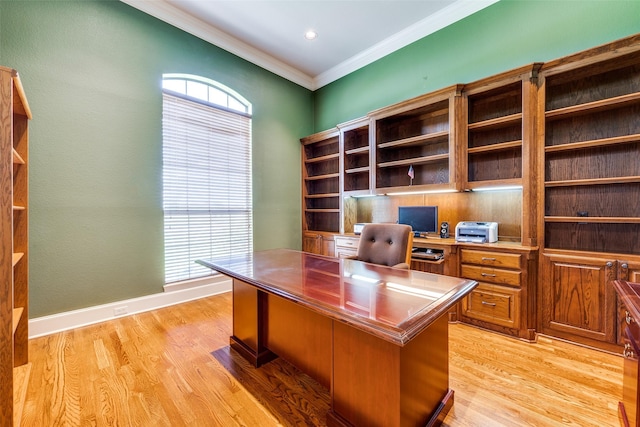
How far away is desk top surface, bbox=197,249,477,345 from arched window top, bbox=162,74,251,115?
2.54 meters

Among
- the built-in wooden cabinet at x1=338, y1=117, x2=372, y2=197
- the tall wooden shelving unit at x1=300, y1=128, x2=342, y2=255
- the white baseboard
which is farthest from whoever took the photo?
the tall wooden shelving unit at x1=300, y1=128, x2=342, y2=255

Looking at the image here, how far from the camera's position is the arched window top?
3301 mm

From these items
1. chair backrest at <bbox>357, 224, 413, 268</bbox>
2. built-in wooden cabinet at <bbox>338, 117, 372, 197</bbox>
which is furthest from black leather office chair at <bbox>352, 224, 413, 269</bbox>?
built-in wooden cabinet at <bbox>338, 117, 372, 197</bbox>

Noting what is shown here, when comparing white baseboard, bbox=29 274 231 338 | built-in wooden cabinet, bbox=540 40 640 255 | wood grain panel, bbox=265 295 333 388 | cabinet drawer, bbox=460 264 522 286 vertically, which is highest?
built-in wooden cabinet, bbox=540 40 640 255

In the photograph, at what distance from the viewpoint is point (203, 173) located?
3537 mm

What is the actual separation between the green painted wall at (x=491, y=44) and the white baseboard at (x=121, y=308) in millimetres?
3403

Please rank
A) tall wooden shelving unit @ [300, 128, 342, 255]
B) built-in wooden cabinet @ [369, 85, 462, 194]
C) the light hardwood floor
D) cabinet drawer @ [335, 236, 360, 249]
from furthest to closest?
tall wooden shelving unit @ [300, 128, 342, 255]
cabinet drawer @ [335, 236, 360, 249]
built-in wooden cabinet @ [369, 85, 462, 194]
the light hardwood floor

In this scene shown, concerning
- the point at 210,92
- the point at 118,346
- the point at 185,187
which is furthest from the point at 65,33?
the point at 118,346

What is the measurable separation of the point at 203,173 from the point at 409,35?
335 cm

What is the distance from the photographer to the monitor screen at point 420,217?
321 centimetres

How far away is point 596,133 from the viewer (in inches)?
93.4

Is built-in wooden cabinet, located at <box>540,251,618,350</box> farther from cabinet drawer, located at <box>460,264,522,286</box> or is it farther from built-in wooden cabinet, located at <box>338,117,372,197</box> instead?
built-in wooden cabinet, located at <box>338,117,372,197</box>

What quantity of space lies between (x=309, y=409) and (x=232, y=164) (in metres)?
3.22

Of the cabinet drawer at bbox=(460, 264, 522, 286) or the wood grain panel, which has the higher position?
the cabinet drawer at bbox=(460, 264, 522, 286)
